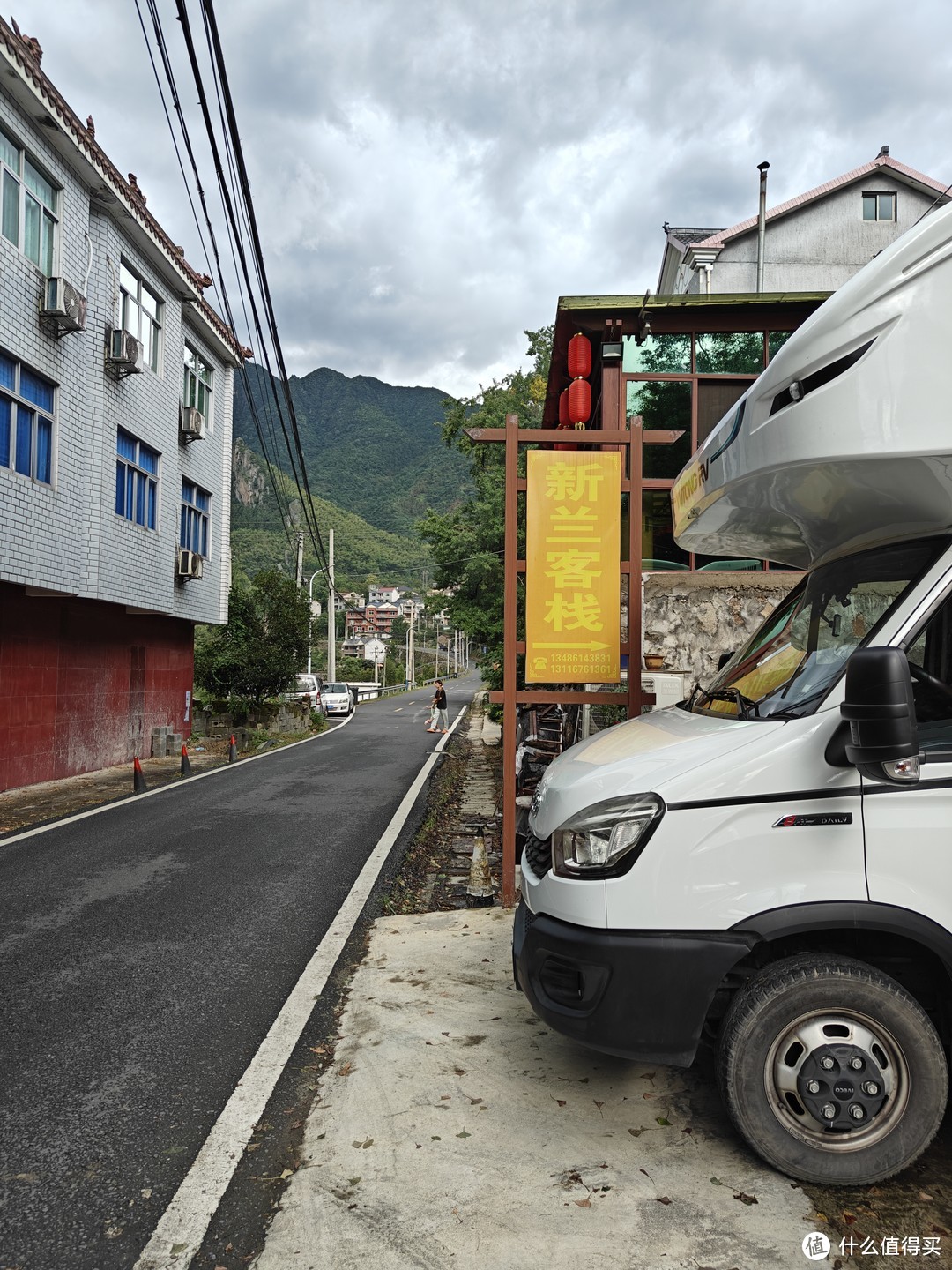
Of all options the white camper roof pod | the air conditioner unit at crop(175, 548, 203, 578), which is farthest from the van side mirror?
the air conditioner unit at crop(175, 548, 203, 578)

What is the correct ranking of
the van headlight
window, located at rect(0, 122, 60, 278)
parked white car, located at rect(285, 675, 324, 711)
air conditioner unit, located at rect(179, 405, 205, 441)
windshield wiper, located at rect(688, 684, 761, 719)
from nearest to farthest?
the van headlight, windshield wiper, located at rect(688, 684, 761, 719), window, located at rect(0, 122, 60, 278), air conditioner unit, located at rect(179, 405, 205, 441), parked white car, located at rect(285, 675, 324, 711)

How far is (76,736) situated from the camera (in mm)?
17359

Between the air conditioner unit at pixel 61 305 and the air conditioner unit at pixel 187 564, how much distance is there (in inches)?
247

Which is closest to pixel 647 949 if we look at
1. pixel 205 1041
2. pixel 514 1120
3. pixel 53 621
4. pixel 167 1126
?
pixel 514 1120

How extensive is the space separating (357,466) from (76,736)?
389ft

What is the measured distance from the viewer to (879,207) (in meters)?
25.0

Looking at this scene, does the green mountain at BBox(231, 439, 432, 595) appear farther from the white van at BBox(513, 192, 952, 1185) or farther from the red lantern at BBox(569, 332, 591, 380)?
the white van at BBox(513, 192, 952, 1185)

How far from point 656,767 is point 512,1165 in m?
Result: 1.51

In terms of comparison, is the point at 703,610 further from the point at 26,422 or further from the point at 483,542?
the point at 483,542

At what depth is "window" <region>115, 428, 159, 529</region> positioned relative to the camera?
17.4m

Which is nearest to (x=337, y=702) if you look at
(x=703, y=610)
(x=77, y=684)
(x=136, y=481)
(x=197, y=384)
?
(x=197, y=384)

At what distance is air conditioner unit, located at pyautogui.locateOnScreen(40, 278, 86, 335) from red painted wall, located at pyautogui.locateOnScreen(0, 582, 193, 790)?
4.27 meters

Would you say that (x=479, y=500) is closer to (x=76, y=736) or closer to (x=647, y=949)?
(x=76, y=736)

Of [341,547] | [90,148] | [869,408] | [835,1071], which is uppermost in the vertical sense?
[341,547]
